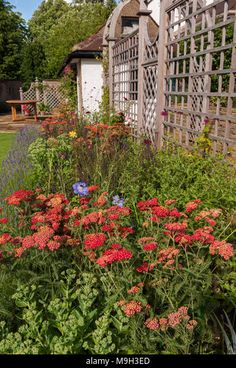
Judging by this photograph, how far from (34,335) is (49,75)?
2578 centimetres

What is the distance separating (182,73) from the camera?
153 inches

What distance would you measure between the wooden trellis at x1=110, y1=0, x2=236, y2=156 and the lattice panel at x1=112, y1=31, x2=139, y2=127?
2 centimetres

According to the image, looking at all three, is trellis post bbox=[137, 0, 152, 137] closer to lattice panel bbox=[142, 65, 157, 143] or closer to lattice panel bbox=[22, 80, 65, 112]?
lattice panel bbox=[142, 65, 157, 143]

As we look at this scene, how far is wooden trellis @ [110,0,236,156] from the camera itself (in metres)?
3.07

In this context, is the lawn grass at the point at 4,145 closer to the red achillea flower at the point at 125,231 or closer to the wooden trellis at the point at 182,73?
the wooden trellis at the point at 182,73

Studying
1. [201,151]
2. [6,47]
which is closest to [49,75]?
[6,47]

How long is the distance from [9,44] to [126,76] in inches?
974

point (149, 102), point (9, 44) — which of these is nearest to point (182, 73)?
point (149, 102)

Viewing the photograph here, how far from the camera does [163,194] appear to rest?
2779mm

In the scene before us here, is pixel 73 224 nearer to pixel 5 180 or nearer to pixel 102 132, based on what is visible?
pixel 5 180

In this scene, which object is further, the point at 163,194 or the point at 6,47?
the point at 6,47

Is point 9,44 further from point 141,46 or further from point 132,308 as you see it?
point 132,308

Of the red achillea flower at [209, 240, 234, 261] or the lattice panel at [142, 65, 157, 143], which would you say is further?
the lattice panel at [142, 65, 157, 143]

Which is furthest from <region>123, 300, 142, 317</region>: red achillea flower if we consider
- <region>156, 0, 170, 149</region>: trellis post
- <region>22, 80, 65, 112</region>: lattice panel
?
<region>22, 80, 65, 112</region>: lattice panel
